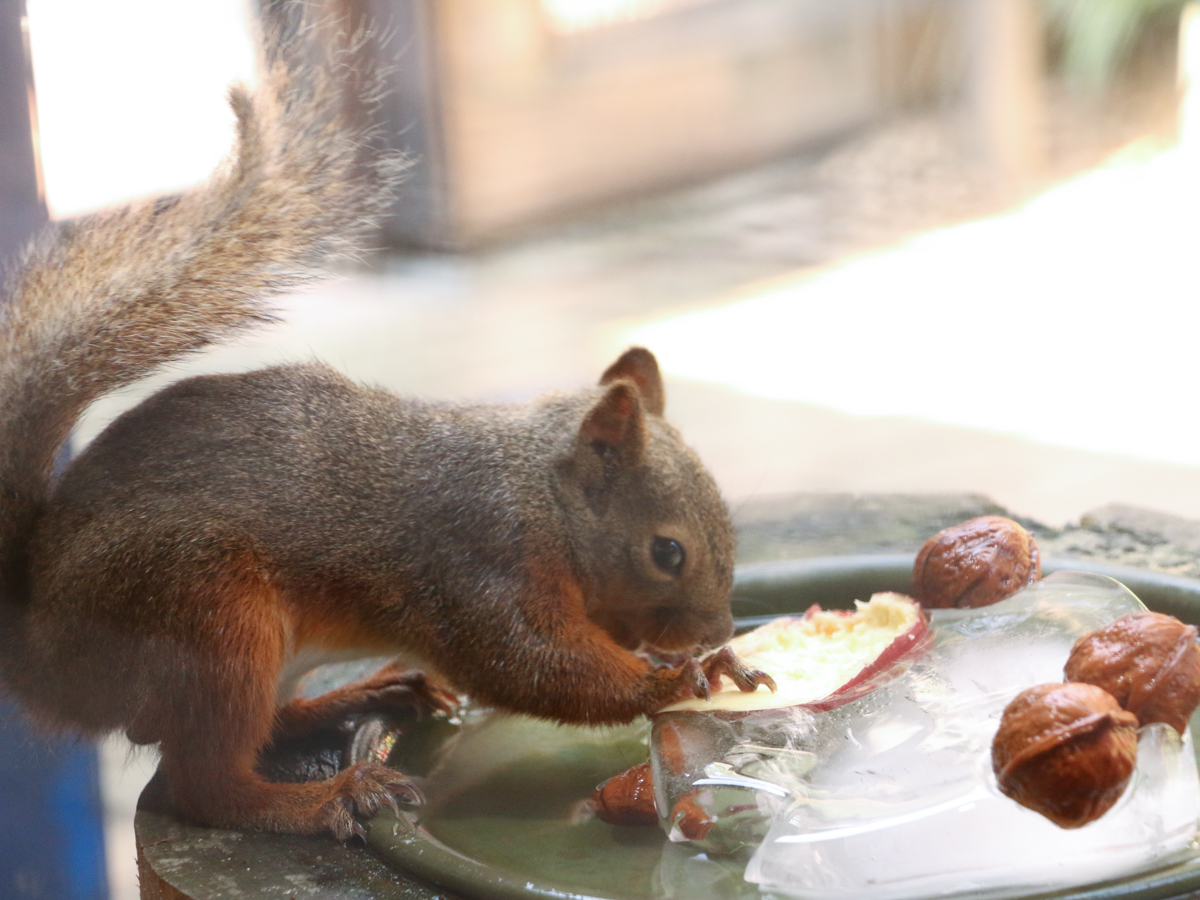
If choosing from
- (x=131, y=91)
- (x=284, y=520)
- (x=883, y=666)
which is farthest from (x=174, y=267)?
(x=883, y=666)

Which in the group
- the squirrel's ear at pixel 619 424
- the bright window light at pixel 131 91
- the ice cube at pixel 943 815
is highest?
the bright window light at pixel 131 91

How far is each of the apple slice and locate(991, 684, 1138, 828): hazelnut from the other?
0.20 m

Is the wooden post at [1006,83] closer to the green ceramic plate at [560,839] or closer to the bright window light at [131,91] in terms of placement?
the green ceramic plate at [560,839]

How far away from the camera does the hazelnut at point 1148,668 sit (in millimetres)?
1088

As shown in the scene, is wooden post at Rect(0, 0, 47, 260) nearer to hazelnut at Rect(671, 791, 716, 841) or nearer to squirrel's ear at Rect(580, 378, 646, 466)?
squirrel's ear at Rect(580, 378, 646, 466)

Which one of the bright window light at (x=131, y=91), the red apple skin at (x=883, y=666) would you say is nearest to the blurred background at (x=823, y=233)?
the bright window light at (x=131, y=91)

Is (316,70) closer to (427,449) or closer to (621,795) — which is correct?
(427,449)

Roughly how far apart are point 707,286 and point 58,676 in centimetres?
321

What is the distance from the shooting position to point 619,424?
4.63ft

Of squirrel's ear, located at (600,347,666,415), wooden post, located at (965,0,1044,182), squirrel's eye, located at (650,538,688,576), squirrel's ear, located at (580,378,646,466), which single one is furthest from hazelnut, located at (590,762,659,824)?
wooden post, located at (965,0,1044,182)

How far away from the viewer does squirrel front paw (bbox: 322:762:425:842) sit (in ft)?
4.07

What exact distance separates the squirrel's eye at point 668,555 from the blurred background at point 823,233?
31.4 inches

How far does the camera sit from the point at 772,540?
2.01m

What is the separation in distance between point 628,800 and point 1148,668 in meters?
0.47
